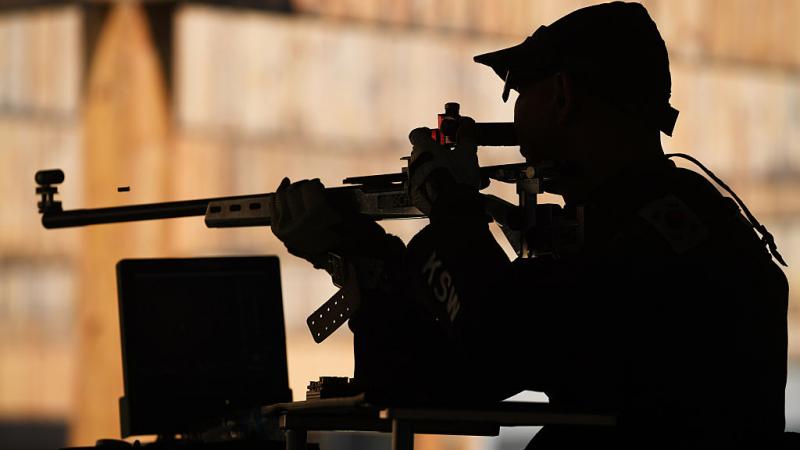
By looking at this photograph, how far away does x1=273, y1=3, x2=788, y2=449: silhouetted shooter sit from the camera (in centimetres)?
168

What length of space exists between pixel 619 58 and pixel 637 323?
0.41 metres

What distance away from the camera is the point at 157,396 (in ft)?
7.45

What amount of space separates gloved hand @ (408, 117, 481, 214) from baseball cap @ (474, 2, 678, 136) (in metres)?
0.18

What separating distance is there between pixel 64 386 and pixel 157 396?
256 cm

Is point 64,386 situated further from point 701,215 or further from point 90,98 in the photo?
point 701,215

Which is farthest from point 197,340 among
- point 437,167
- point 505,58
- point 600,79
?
Answer: point 600,79

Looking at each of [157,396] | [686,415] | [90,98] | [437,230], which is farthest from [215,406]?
[90,98]

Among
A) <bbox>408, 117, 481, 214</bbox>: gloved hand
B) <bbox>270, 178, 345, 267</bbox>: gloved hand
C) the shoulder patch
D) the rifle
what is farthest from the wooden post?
the shoulder patch

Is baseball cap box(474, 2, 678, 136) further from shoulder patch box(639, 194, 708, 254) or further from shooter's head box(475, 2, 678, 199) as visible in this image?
shoulder patch box(639, 194, 708, 254)

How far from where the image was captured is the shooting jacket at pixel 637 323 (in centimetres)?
168

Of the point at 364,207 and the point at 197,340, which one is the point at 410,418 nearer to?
the point at 364,207

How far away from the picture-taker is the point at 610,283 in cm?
170

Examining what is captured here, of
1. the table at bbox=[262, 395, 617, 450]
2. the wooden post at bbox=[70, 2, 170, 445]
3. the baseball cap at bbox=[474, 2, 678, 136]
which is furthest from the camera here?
the wooden post at bbox=[70, 2, 170, 445]

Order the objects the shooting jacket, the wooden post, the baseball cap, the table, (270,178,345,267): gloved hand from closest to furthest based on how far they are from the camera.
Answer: the table → the shooting jacket → the baseball cap → (270,178,345,267): gloved hand → the wooden post
